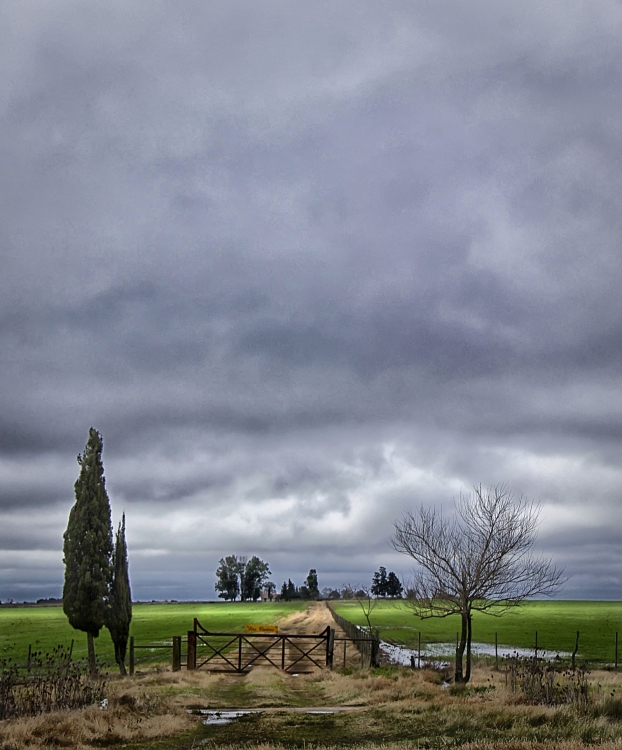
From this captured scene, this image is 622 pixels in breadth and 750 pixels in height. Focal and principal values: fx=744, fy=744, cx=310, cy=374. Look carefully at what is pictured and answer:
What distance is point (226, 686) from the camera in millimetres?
28672

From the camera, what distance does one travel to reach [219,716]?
64.5ft

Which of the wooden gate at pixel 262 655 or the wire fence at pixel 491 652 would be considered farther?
the wire fence at pixel 491 652

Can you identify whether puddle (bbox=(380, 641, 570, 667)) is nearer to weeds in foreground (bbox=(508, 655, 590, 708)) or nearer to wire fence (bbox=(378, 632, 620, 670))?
wire fence (bbox=(378, 632, 620, 670))

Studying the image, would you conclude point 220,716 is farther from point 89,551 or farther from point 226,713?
point 89,551

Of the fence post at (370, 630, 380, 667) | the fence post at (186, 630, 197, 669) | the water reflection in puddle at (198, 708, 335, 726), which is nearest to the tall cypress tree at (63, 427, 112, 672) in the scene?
the fence post at (186, 630, 197, 669)

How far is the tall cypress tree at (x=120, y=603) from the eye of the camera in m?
33.3

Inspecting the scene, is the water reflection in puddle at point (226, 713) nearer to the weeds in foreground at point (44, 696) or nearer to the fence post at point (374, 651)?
the weeds in foreground at point (44, 696)

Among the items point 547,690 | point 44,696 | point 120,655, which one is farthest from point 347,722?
point 120,655

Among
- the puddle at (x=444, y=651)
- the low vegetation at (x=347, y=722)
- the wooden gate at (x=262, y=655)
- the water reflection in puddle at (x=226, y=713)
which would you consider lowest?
the puddle at (x=444, y=651)

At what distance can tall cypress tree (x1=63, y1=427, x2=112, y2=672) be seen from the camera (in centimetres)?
3356

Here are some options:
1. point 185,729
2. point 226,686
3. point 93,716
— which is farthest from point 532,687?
point 226,686

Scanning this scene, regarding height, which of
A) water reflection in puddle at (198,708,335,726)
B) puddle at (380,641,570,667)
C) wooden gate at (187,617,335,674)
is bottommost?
puddle at (380,641,570,667)

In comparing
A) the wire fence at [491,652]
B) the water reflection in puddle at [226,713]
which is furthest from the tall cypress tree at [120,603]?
the wire fence at [491,652]

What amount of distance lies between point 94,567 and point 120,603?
2017mm
